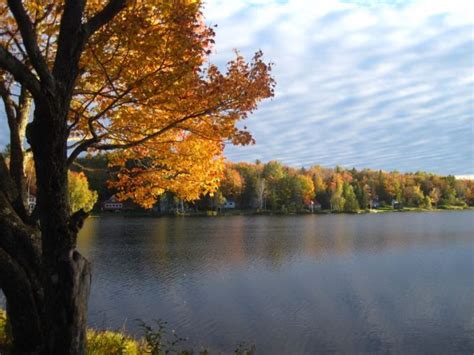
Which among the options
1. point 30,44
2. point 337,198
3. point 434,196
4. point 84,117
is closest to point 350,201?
point 337,198

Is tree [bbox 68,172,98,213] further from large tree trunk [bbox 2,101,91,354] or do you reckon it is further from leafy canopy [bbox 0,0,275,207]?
large tree trunk [bbox 2,101,91,354]

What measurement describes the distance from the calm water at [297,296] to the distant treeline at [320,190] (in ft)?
242

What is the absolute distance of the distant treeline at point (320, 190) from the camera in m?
130

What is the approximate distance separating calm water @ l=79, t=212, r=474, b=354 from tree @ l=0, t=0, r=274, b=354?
985 centimetres

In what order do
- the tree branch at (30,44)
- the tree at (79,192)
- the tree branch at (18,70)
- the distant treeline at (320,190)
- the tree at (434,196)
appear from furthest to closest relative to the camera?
the tree at (434,196)
the distant treeline at (320,190)
the tree at (79,192)
the tree branch at (30,44)
the tree branch at (18,70)

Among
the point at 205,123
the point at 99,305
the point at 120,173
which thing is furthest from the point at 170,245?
the point at 205,123

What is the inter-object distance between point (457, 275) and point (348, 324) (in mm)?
14153

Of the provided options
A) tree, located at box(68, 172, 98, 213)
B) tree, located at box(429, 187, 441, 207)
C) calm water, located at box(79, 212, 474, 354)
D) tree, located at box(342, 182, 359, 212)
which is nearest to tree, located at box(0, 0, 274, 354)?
calm water, located at box(79, 212, 474, 354)

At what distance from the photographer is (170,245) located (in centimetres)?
4616

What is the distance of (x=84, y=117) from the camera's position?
29.8ft

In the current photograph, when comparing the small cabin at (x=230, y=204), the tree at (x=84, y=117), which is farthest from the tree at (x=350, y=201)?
the tree at (x=84, y=117)

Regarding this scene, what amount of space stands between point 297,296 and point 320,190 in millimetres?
124308

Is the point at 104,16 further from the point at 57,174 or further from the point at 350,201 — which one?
the point at 350,201

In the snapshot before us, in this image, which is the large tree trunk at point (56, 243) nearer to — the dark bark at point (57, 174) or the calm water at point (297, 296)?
the dark bark at point (57, 174)
